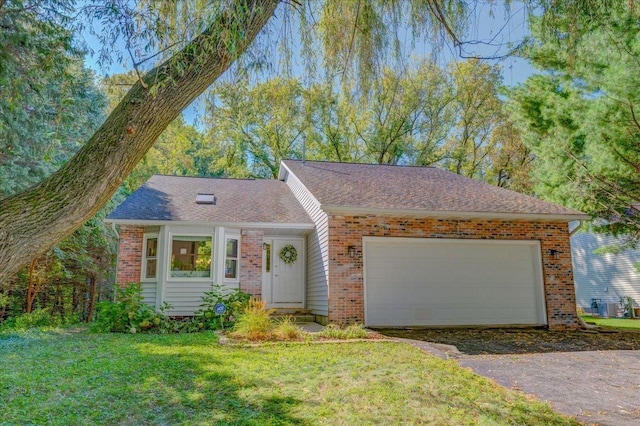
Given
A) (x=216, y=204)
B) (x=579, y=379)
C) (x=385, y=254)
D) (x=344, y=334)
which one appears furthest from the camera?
(x=216, y=204)

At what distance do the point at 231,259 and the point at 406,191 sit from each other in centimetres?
484

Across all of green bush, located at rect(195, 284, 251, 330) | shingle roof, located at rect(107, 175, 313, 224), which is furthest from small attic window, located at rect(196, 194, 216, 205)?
green bush, located at rect(195, 284, 251, 330)

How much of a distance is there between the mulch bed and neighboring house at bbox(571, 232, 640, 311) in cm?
925

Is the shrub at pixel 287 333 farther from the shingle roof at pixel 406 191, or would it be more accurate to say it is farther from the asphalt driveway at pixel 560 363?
the shingle roof at pixel 406 191

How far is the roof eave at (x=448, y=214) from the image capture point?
371 inches

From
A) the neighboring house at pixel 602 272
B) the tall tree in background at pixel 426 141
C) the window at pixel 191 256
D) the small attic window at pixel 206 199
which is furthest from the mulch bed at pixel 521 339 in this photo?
the tall tree in background at pixel 426 141

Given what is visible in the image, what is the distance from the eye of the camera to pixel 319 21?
4.87m

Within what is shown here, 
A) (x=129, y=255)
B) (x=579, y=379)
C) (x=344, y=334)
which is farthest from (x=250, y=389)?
(x=129, y=255)

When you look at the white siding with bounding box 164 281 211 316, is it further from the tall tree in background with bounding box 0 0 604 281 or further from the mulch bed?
the tall tree in background with bounding box 0 0 604 281

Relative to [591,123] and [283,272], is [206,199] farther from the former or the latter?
[591,123]

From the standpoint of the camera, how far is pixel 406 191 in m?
11.4

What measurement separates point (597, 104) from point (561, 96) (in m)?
2.12

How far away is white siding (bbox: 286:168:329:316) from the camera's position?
975 cm

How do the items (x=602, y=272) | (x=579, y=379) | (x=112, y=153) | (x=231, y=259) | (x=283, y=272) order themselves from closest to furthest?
(x=112, y=153) → (x=579, y=379) → (x=231, y=259) → (x=283, y=272) → (x=602, y=272)
